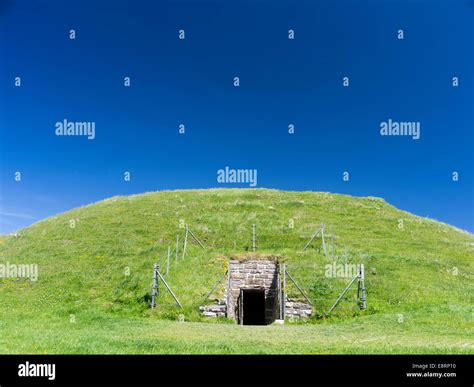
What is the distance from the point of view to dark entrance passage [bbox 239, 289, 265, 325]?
28469 millimetres

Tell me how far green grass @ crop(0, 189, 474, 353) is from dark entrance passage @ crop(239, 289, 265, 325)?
9.82ft

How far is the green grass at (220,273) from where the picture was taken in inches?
588

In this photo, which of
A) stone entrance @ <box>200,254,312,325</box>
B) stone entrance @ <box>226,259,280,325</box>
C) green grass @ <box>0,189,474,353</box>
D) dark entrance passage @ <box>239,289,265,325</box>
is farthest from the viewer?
dark entrance passage @ <box>239,289,265,325</box>

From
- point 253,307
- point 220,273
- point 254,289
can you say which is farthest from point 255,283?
point 253,307

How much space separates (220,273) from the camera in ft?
88.3

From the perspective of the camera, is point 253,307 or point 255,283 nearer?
point 255,283

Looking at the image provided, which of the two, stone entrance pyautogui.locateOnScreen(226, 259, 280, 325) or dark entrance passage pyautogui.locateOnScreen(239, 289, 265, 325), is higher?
stone entrance pyautogui.locateOnScreen(226, 259, 280, 325)

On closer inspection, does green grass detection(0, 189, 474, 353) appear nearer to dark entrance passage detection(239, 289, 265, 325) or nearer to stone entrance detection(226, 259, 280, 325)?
stone entrance detection(226, 259, 280, 325)

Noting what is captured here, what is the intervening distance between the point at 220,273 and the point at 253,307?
4116 millimetres

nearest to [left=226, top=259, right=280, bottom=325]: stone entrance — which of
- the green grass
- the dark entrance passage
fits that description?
the dark entrance passage

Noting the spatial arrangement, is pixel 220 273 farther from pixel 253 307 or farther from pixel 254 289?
pixel 253 307
